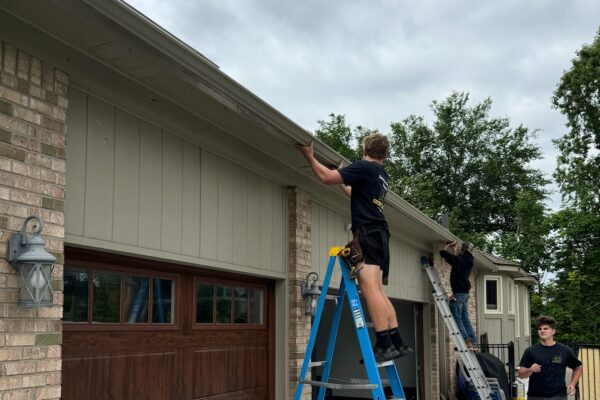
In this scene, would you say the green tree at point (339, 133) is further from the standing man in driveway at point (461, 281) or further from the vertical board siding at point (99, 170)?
the vertical board siding at point (99, 170)

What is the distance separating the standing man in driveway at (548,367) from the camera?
671 centimetres

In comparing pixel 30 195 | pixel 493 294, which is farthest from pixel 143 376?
pixel 493 294

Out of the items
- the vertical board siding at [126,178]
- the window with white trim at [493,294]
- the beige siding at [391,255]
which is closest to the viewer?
the vertical board siding at [126,178]

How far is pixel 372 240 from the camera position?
4676mm

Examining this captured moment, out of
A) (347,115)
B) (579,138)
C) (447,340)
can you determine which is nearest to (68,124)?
(447,340)

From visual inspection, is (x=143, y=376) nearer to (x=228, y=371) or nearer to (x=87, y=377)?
(x=87, y=377)

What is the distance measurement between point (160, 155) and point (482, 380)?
22.0ft

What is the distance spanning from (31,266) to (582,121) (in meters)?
27.6

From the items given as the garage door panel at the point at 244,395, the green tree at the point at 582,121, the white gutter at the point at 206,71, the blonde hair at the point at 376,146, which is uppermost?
the green tree at the point at 582,121

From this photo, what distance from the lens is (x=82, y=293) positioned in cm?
423

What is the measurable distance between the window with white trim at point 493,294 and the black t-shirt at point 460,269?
25.4ft

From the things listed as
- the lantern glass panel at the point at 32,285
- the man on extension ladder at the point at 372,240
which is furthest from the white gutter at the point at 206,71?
the lantern glass panel at the point at 32,285

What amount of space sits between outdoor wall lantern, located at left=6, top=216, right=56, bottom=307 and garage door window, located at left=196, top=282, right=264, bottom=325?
7.43 feet

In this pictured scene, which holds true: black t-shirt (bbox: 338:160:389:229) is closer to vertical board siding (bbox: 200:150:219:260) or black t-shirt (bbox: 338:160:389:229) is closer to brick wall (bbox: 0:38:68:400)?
vertical board siding (bbox: 200:150:219:260)
